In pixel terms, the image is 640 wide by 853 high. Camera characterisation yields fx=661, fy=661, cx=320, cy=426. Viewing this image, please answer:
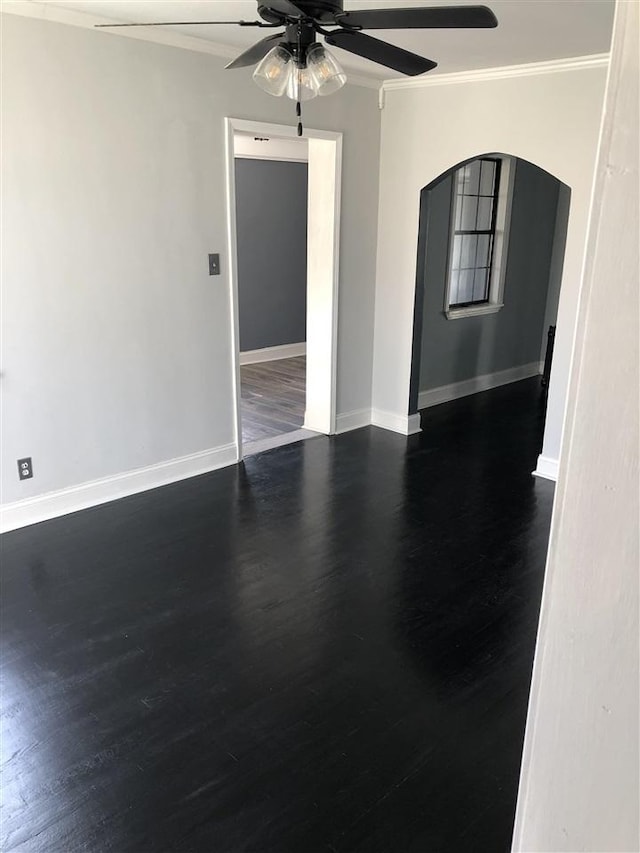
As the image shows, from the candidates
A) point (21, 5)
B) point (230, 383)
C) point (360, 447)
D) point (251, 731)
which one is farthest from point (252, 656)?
point (21, 5)

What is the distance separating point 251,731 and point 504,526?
204 centimetres

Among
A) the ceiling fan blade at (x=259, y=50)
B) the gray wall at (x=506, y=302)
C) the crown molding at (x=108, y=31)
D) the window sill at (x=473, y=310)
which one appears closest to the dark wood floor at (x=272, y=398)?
the gray wall at (x=506, y=302)

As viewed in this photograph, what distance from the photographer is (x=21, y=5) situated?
304cm

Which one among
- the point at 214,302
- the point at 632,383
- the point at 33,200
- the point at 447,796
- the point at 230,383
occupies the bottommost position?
the point at 447,796

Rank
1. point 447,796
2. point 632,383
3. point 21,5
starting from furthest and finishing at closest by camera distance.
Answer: point 21,5 → point 447,796 → point 632,383

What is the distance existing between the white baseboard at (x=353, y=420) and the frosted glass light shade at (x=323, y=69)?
126 inches

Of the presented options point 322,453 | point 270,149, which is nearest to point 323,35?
point 322,453

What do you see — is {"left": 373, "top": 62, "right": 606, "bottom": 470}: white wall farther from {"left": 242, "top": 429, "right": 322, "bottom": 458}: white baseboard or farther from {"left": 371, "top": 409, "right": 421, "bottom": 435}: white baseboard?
{"left": 242, "top": 429, "right": 322, "bottom": 458}: white baseboard

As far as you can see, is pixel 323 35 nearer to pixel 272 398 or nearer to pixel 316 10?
pixel 316 10

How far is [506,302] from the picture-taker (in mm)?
6582

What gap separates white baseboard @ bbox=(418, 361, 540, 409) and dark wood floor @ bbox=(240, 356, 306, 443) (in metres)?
1.17

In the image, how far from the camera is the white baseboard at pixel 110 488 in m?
3.64

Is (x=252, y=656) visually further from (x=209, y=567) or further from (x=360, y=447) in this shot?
(x=360, y=447)

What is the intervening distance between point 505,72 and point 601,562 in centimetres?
439
